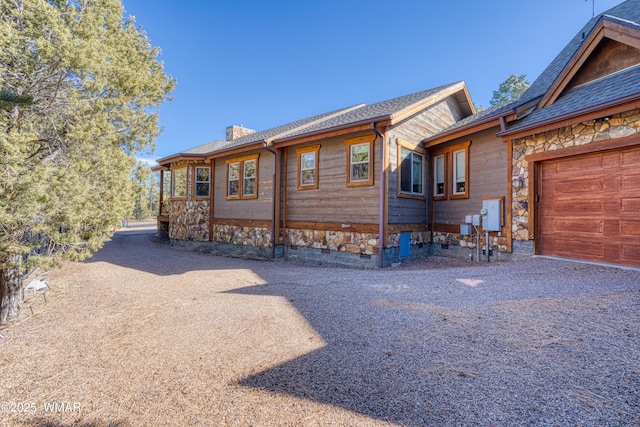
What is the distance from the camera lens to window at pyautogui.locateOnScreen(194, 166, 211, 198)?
13234mm

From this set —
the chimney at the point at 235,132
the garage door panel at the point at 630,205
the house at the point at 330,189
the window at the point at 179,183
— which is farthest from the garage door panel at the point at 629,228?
the chimney at the point at 235,132

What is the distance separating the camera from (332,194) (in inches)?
371

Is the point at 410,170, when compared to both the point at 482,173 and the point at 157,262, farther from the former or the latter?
the point at 157,262

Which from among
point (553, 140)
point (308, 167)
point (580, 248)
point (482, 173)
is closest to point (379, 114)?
point (308, 167)

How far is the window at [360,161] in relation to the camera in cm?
859

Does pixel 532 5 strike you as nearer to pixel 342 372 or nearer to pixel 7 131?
pixel 342 372

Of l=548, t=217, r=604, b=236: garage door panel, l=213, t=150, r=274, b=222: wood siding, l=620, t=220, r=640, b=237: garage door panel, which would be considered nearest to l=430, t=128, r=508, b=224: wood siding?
l=548, t=217, r=604, b=236: garage door panel

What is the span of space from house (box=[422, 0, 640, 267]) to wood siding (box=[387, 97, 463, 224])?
0.79m

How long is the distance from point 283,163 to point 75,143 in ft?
20.7

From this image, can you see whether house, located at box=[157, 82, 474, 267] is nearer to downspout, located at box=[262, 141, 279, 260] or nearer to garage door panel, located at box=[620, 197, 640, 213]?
downspout, located at box=[262, 141, 279, 260]

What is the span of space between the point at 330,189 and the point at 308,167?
4.06ft

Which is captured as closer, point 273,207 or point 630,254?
point 630,254

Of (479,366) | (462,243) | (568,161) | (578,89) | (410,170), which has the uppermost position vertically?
(578,89)

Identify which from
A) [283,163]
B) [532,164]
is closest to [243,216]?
[283,163]
